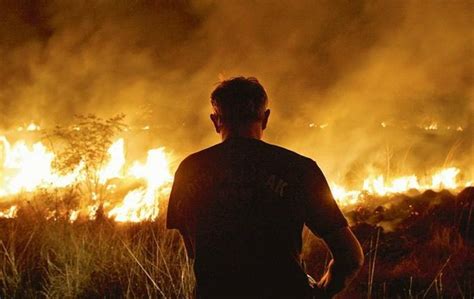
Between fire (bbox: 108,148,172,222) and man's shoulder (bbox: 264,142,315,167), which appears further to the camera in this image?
fire (bbox: 108,148,172,222)

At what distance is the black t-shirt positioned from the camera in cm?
194

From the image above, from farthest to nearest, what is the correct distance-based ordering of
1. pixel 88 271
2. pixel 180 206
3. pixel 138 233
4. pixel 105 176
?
pixel 105 176
pixel 138 233
pixel 88 271
pixel 180 206

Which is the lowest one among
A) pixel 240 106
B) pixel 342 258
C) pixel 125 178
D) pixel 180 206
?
pixel 342 258

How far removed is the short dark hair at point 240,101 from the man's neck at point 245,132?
2 centimetres

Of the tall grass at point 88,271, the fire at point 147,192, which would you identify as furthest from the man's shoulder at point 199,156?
the fire at point 147,192

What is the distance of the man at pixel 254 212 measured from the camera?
1.94 metres

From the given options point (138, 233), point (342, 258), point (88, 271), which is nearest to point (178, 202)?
point (342, 258)

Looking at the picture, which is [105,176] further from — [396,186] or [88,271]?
[396,186]

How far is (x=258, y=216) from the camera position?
1.98 metres

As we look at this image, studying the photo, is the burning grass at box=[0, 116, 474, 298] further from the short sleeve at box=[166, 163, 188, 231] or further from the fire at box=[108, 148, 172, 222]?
the short sleeve at box=[166, 163, 188, 231]

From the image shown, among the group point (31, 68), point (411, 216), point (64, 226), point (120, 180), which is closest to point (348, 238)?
point (64, 226)

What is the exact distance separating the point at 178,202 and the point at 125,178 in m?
7.58

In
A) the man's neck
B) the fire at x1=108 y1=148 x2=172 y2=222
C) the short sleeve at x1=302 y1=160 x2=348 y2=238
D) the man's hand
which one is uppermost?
the fire at x1=108 y1=148 x2=172 y2=222

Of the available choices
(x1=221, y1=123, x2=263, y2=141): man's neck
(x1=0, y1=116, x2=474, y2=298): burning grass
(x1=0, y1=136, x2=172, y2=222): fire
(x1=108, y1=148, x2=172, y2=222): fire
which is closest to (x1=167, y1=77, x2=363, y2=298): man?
(x1=221, y1=123, x2=263, y2=141): man's neck
